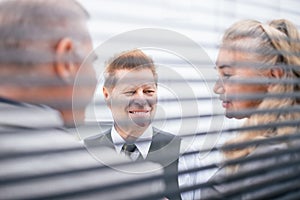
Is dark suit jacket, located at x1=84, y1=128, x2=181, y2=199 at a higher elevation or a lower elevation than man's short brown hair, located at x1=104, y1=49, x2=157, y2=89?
lower

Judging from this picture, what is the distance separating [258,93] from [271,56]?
20 cm

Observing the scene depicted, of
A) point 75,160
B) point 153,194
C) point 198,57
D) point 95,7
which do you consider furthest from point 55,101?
point 198,57

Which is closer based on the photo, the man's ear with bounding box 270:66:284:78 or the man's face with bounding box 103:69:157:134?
the man's face with bounding box 103:69:157:134

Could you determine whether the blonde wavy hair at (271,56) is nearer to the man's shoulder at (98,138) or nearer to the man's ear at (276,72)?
the man's ear at (276,72)

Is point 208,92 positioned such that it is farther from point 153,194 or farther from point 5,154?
point 5,154

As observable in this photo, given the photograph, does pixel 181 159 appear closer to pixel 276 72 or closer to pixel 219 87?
pixel 219 87

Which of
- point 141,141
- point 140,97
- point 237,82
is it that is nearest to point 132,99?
point 140,97

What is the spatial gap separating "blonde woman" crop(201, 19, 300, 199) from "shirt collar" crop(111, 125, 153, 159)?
401mm

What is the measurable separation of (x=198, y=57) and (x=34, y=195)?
→ 0.87 metres

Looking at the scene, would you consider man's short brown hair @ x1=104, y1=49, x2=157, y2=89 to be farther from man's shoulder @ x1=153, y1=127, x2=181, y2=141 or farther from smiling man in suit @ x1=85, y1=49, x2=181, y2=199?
man's shoulder @ x1=153, y1=127, x2=181, y2=141

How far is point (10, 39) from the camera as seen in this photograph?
1225mm

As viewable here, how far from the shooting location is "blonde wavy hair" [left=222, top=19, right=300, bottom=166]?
79.5 inches

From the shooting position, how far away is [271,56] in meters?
2.18

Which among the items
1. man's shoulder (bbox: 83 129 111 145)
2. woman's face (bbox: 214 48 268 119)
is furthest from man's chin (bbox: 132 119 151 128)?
woman's face (bbox: 214 48 268 119)
